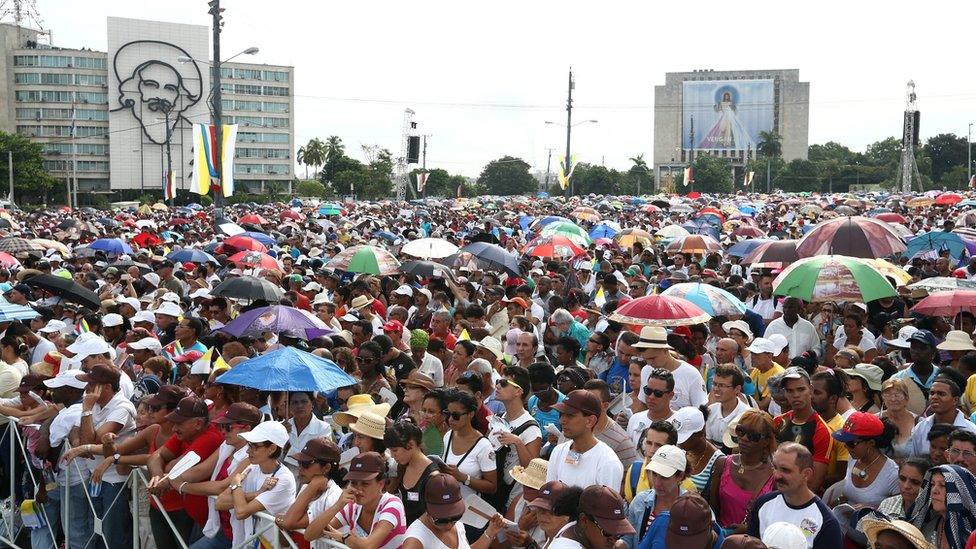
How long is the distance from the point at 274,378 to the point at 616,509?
3099 millimetres

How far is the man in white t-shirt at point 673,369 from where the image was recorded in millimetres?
7152

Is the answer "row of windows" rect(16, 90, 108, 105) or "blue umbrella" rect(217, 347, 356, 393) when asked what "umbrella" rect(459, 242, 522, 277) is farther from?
"row of windows" rect(16, 90, 108, 105)

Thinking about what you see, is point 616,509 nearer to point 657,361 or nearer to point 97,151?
point 657,361

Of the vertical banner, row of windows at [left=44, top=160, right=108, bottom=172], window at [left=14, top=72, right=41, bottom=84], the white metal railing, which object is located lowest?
the white metal railing

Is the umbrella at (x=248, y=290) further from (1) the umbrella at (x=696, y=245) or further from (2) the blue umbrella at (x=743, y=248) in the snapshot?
(2) the blue umbrella at (x=743, y=248)

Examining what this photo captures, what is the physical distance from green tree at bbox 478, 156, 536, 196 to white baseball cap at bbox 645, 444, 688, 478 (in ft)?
342

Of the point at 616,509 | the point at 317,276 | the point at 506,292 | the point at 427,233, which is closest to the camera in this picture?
the point at 616,509

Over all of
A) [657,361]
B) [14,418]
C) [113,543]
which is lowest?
[113,543]

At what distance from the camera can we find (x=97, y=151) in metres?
112

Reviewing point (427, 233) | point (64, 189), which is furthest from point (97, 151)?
point (427, 233)

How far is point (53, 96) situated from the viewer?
112 metres

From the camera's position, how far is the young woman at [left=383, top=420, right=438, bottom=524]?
5504 mm

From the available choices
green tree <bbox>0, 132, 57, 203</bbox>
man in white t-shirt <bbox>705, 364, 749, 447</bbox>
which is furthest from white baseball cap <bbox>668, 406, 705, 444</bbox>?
green tree <bbox>0, 132, 57, 203</bbox>

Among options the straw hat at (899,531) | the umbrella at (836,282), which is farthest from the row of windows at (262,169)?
the straw hat at (899,531)
